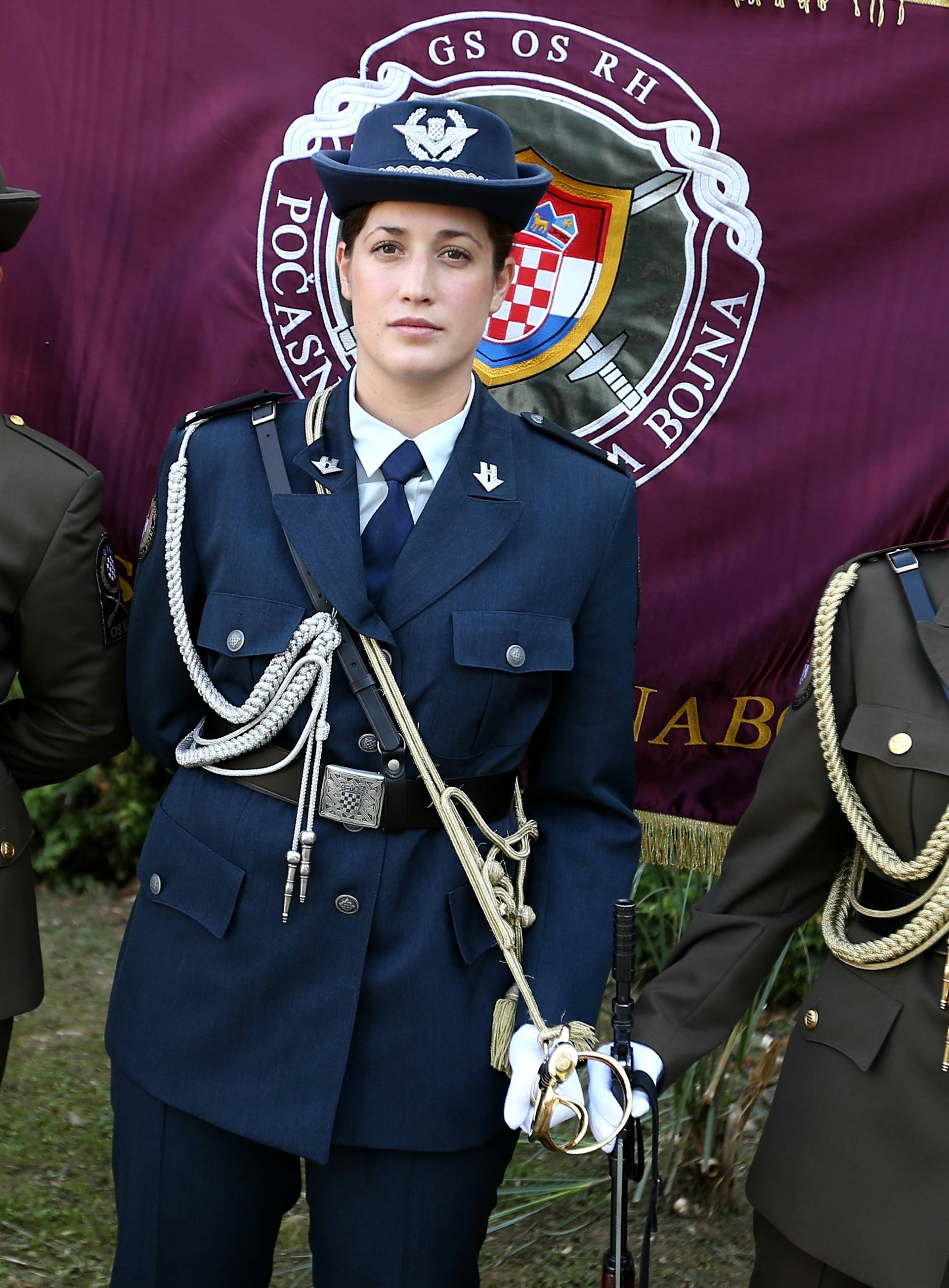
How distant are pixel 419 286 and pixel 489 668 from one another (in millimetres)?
519

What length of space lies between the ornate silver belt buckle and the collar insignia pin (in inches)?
17.1

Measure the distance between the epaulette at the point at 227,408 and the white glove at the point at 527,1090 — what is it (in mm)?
1005

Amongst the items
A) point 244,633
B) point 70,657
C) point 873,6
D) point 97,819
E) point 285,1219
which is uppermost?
point 873,6

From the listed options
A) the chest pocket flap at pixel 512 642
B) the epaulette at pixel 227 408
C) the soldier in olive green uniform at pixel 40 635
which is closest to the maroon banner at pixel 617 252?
the soldier in olive green uniform at pixel 40 635

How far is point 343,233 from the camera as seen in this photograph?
225 centimetres

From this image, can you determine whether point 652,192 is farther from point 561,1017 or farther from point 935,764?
point 561,1017

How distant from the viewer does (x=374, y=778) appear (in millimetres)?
2172

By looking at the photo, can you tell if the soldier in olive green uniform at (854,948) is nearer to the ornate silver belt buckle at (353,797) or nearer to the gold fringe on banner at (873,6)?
the ornate silver belt buckle at (353,797)

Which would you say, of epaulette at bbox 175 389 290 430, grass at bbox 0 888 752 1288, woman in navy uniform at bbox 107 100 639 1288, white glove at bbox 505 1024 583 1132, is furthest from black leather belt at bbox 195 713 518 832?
grass at bbox 0 888 752 1288

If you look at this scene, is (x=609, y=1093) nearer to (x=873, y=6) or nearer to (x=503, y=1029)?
(x=503, y=1029)

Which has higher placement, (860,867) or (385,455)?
(385,455)

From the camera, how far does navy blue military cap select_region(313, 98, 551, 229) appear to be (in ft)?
6.96

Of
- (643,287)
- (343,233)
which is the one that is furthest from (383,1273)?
(643,287)

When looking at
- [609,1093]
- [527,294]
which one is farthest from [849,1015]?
[527,294]
